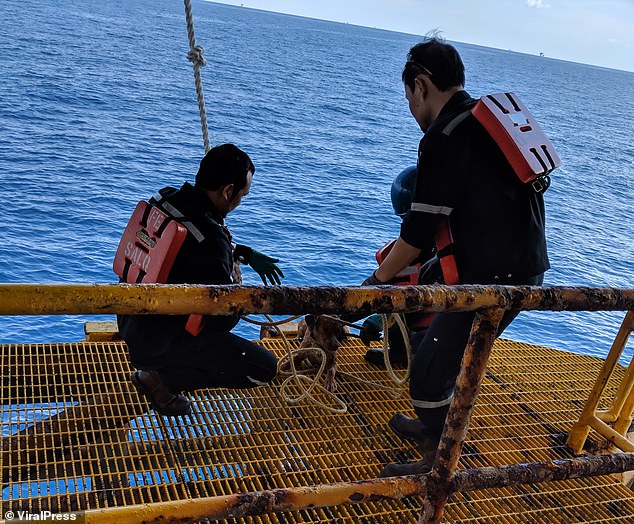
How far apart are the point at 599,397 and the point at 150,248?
251cm

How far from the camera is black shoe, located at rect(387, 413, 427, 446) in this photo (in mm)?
3719

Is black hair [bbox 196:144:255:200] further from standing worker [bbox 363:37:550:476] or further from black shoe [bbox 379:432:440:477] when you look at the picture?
black shoe [bbox 379:432:440:477]

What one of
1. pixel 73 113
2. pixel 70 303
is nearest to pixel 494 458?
pixel 70 303

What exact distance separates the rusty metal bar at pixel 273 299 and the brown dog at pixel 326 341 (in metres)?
2.25

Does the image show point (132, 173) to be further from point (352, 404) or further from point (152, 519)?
point (152, 519)

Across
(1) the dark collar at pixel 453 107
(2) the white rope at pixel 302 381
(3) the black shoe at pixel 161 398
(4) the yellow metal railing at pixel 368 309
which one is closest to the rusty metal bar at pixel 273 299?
(4) the yellow metal railing at pixel 368 309

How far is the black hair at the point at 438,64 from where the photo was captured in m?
3.10

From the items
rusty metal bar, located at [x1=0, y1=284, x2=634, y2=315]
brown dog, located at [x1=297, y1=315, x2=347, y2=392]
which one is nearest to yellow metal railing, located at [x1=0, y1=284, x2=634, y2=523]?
rusty metal bar, located at [x1=0, y1=284, x2=634, y2=315]

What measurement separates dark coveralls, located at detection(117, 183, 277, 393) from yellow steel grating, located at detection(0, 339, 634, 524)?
24 cm

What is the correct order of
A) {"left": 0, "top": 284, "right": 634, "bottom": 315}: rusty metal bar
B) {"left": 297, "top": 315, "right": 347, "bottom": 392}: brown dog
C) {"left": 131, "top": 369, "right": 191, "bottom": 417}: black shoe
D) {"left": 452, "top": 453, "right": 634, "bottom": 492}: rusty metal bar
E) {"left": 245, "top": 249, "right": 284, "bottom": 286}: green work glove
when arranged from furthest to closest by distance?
{"left": 297, "top": 315, "right": 347, "bottom": 392}: brown dog
{"left": 245, "top": 249, "right": 284, "bottom": 286}: green work glove
{"left": 131, "top": 369, "right": 191, "bottom": 417}: black shoe
{"left": 452, "top": 453, "right": 634, "bottom": 492}: rusty metal bar
{"left": 0, "top": 284, "right": 634, "bottom": 315}: rusty metal bar

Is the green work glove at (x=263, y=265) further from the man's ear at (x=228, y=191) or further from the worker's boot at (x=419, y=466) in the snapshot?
the worker's boot at (x=419, y=466)

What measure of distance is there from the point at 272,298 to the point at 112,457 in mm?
1963

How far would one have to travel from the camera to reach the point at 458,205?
305 cm

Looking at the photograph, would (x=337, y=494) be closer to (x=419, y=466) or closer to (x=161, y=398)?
(x=419, y=466)
